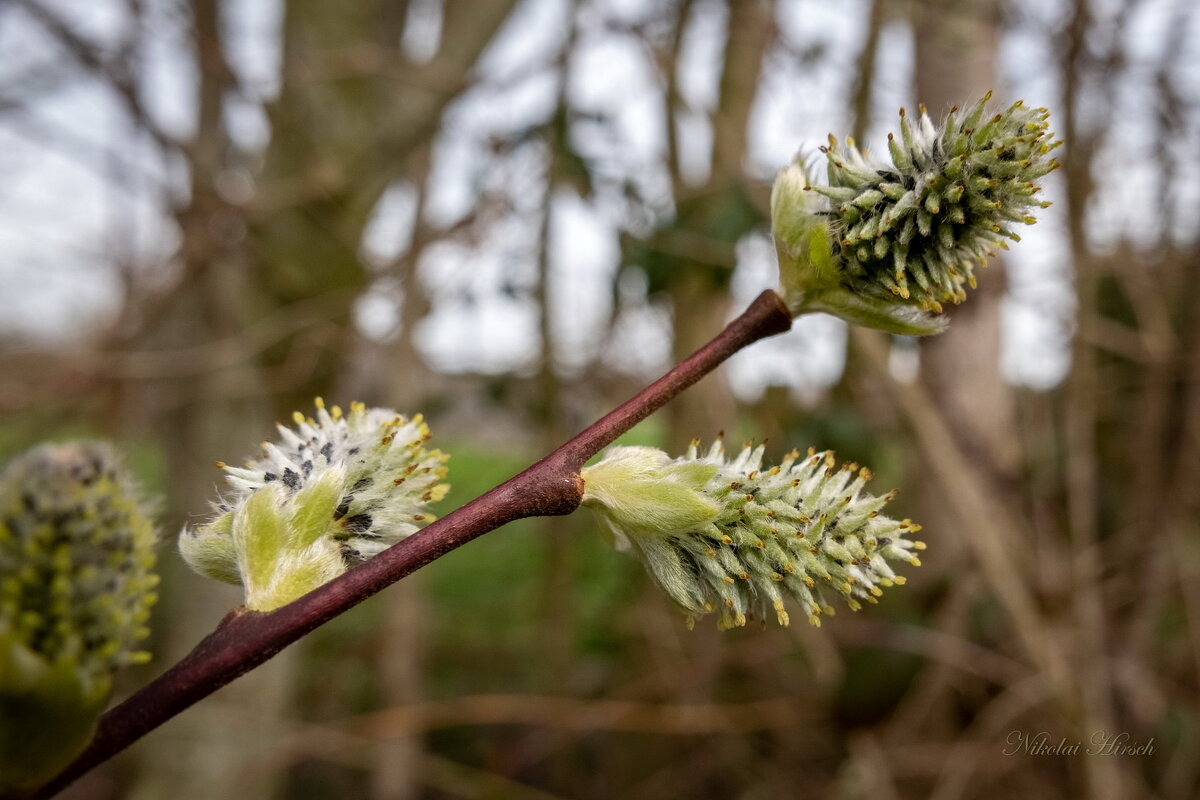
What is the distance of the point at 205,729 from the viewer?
3.13 metres

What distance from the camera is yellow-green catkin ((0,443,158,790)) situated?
52 cm

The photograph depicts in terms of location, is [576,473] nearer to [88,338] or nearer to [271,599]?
[271,599]

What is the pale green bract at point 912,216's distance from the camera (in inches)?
29.7

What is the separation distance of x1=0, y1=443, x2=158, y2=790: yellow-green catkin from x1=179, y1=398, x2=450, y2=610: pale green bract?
15cm

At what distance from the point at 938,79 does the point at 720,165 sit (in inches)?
36.4

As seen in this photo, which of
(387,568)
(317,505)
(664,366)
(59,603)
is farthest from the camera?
(664,366)

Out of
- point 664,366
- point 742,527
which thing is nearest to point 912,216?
point 742,527

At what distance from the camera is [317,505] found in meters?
0.77

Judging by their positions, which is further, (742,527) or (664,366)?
(664,366)

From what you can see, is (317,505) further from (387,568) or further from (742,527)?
(742,527)

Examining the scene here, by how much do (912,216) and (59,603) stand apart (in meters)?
0.72

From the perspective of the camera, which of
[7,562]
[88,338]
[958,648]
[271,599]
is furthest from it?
[88,338]

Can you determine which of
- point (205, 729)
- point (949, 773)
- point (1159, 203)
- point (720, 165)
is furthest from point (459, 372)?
point (1159, 203)

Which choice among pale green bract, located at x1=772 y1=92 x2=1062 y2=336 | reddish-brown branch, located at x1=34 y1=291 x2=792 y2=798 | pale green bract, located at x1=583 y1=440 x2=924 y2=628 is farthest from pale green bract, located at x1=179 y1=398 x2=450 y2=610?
pale green bract, located at x1=772 y1=92 x2=1062 y2=336
